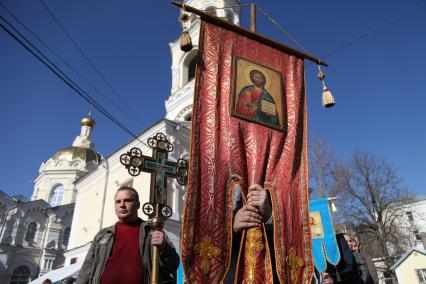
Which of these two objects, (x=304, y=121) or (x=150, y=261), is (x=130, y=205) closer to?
(x=150, y=261)

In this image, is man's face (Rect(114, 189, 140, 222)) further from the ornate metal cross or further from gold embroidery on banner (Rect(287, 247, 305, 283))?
gold embroidery on banner (Rect(287, 247, 305, 283))

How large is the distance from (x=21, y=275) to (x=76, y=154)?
13526 millimetres

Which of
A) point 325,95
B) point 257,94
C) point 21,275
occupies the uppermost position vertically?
point 325,95

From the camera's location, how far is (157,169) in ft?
13.5

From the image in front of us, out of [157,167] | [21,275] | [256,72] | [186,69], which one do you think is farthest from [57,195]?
[256,72]

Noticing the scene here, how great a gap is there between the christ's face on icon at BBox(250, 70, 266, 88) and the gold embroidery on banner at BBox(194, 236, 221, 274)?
6.60 ft

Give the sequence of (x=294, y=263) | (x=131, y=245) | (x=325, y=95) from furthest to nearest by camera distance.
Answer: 1. (x=325, y=95)
2. (x=294, y=263)
3. (x=131, y=245)

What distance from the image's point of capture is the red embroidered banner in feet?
9.34

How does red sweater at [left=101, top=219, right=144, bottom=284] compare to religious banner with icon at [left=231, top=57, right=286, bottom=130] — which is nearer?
red sweater at [left=101, top=219, right=144, bottom=284]

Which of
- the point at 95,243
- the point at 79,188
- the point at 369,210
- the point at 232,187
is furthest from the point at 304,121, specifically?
the point at 79,188

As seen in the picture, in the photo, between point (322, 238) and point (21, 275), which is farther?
point (21, 275)

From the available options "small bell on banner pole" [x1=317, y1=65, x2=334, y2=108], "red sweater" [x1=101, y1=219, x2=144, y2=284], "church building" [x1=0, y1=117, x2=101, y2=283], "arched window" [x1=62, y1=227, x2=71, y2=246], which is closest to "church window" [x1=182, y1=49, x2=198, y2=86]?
"church building" [x1=0, y1=117, x2=101, y2=283]

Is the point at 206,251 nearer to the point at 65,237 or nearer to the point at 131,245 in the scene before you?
the point at 131,245

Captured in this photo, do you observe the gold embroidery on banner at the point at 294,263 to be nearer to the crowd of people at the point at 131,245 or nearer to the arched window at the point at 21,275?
the crowd of people at the point at 131,245
